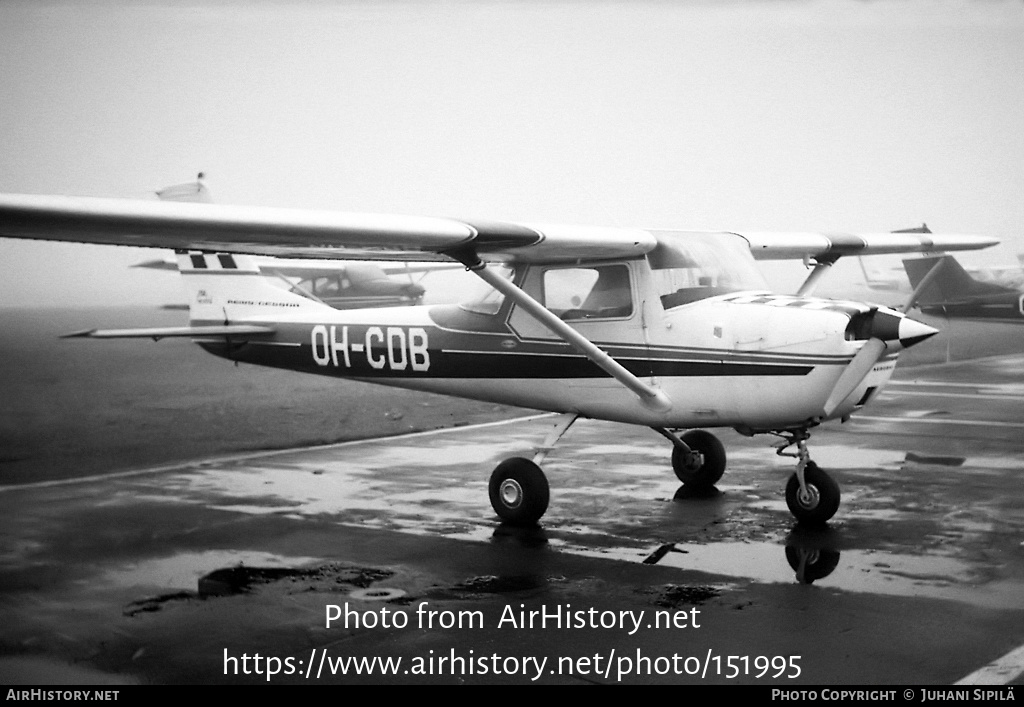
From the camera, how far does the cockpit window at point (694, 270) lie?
7844 millimetres

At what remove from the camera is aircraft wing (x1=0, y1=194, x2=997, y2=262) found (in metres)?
5.24

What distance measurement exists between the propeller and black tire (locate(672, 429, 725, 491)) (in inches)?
85.6

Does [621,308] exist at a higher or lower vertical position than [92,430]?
higher

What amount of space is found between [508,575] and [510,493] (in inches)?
58.8

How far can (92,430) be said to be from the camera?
42.9 feet

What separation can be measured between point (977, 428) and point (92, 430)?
36.4 ft

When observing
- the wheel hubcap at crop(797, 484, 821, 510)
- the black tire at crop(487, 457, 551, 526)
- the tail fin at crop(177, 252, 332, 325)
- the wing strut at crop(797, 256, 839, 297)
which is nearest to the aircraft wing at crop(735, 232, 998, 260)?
the wing strut at crop(797, 256, 839, 297)

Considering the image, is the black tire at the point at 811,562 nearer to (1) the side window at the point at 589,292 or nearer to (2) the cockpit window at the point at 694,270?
(2) the cockpit window at the point at 694,270

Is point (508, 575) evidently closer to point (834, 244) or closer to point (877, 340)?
point (877, 340)

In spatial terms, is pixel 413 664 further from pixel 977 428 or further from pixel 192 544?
pixel 977 428

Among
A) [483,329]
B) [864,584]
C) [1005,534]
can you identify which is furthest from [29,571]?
[1005,534]

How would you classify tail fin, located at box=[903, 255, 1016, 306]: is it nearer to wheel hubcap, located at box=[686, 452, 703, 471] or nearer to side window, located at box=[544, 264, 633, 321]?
wheel hubcap, located at box=[686, 452, 703, 471]

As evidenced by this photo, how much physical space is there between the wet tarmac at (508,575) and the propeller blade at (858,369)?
103cm

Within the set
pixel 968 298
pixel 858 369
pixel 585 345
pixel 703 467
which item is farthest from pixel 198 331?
pixel 968 298
